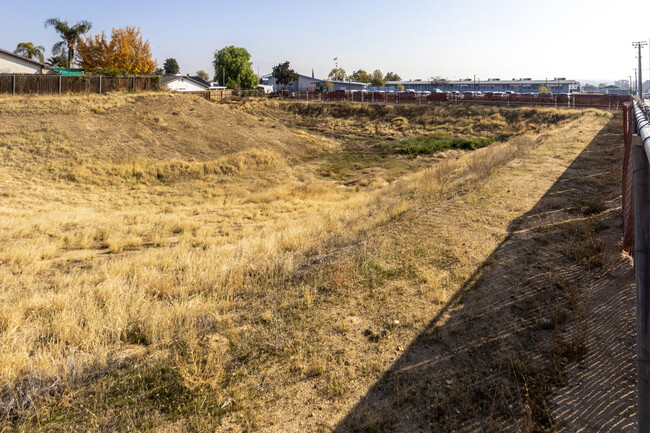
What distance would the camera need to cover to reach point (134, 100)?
35.1 meters

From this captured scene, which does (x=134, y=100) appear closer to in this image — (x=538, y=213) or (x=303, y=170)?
(x=303, y=170)

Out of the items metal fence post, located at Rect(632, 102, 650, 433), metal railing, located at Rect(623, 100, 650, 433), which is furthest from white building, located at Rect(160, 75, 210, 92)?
metal fence post, located at Rect(632, 102, 650, 433)

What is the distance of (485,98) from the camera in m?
55.1

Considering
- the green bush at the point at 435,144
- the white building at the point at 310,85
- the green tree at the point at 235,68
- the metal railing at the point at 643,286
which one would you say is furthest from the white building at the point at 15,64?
the white building at the point at 310,85

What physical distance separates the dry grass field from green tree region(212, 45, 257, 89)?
217ft

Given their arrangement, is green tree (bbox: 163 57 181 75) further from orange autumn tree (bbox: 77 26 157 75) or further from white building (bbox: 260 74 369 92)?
orange autumn tree (bbox: 77 26 157 75)

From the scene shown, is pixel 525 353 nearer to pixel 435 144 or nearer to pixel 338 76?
pixel 435 144

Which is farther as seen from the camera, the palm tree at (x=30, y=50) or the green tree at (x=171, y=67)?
the green tree at (x=171, y=67)

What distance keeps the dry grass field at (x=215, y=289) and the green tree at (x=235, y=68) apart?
6629 centimetres

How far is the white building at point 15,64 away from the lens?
39906 millimetres

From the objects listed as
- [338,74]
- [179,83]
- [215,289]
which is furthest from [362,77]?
[215,289]

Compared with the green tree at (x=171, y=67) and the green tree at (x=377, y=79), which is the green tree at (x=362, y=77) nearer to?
the green tree at (x=377, y=79)

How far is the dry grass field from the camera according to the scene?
175 inches

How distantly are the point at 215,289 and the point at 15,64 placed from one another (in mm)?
46368
